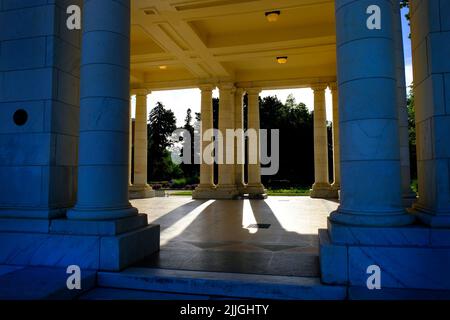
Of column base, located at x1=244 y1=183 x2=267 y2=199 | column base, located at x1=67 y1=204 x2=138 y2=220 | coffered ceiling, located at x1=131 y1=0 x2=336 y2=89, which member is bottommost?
column base, located at x1=244 y1=183 x2=267 y2=199

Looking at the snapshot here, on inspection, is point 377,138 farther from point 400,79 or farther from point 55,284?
point 55,284

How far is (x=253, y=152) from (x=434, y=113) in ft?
162

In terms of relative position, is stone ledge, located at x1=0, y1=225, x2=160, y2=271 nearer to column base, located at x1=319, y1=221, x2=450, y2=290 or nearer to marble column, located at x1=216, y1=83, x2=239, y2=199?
column base, located at x1=319, y1=221, x2=450, y2=290

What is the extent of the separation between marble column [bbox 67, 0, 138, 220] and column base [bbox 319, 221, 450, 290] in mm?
10373

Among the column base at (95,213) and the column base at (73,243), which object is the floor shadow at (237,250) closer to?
the column base at (73,243)

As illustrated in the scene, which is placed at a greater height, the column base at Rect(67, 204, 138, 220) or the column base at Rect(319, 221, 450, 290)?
the column base at Rect(67, 204, 138, 220)

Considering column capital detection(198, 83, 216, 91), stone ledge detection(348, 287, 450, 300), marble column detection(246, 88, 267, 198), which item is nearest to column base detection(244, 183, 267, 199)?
marble column detection(246, 88, 267, 198)

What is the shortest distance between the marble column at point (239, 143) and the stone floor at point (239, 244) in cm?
2805

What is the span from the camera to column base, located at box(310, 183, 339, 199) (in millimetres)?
60281

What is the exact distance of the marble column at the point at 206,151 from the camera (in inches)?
2325

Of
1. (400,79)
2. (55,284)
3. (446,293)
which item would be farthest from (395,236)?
(55,284)

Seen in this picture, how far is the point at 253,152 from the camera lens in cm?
6412

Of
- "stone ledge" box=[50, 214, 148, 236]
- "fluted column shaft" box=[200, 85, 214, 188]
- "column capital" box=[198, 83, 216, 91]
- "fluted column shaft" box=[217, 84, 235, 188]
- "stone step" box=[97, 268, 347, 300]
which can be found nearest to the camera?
"stone step" box=[97, 268, 347, 300]
